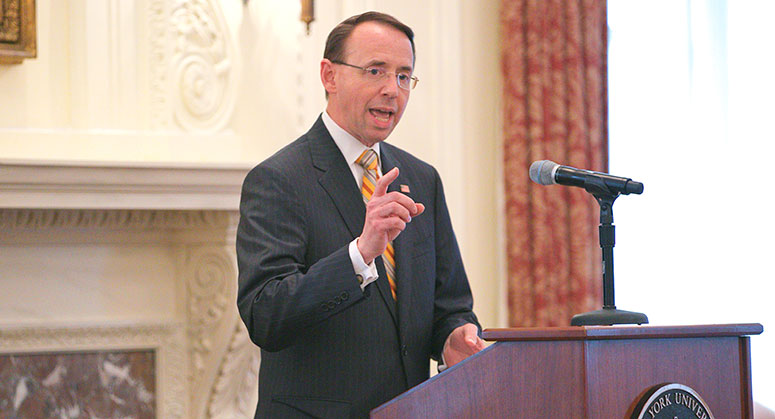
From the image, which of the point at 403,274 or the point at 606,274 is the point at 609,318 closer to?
the point at 606,274

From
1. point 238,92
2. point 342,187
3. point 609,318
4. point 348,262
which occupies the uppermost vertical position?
point 238,92

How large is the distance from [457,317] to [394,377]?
0.86 ft

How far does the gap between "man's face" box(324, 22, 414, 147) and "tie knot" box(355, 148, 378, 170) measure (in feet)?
0.09

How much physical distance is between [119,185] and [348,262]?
1.40 m

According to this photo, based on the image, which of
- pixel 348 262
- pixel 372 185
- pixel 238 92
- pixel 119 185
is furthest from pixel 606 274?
pixel 238 92

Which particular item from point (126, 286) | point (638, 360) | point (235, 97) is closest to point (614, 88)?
point (235, 97)

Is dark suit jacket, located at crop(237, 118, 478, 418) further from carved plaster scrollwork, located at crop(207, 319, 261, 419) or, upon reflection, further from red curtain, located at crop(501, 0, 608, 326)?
red curtain, located at crop(501, 0, 608, 326)

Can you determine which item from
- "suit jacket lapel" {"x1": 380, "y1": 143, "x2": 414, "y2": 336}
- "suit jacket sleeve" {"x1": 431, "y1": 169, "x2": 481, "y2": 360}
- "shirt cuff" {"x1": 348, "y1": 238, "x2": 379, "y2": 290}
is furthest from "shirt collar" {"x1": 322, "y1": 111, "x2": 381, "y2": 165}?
"shirt cuff" {"x1": 348, "y1": 238, "x2": 379, "y2": 290}

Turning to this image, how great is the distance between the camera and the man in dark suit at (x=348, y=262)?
1.85 metres

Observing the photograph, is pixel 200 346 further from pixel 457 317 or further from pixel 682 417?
pixel 682 417

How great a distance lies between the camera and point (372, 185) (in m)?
2.18

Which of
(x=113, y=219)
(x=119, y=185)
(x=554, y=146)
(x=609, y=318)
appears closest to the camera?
(x=609, y=318)

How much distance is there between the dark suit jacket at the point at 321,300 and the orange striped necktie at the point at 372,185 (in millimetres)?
19

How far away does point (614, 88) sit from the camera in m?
3.70
